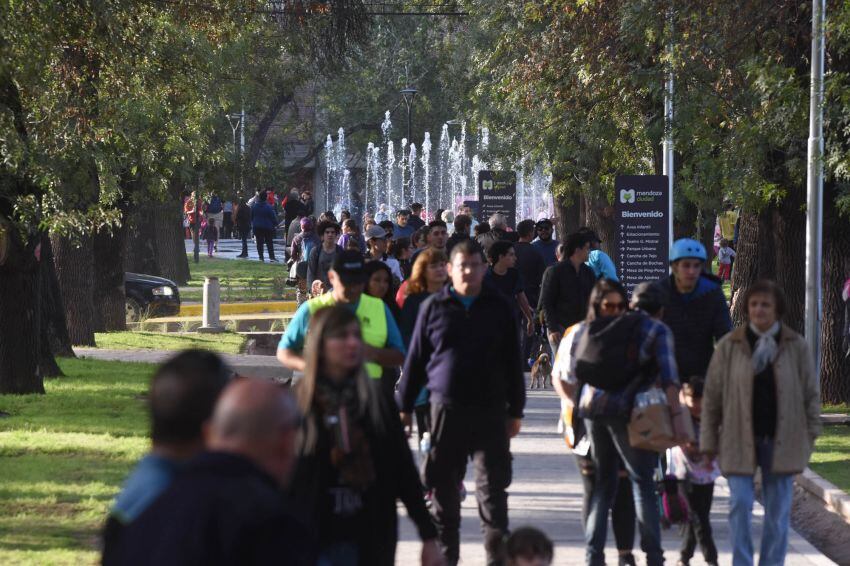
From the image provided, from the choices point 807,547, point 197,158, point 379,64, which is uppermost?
point 379,64

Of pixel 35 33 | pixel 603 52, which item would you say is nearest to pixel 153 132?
pixel 603 52

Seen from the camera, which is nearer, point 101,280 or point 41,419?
point 41,419

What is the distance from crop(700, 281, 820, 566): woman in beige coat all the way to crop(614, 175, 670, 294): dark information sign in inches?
422

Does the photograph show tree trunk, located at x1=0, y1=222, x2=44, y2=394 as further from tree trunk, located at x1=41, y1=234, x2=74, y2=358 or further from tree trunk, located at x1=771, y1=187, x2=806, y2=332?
tree trunk, located at x1=771, y1=187, x2=806, y2=332

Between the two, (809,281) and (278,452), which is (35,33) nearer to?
(809,281)

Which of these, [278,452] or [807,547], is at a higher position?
[278,452]

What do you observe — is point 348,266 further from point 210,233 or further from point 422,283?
point 210,233

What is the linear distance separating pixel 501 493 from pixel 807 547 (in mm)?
2537

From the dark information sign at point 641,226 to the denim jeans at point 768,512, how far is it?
35.3ft

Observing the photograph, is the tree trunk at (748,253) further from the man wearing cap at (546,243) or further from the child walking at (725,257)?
the child walking at (725,257)

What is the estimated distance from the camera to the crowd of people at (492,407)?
5418 millimetres

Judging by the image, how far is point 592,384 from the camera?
25.4 ft

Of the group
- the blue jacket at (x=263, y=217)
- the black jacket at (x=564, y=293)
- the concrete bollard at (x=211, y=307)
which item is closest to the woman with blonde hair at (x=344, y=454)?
the black jacket at (x=564, y=293)

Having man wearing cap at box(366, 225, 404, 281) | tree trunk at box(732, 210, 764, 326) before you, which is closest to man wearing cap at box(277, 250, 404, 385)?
man wearing cap at box(366, 225, 404, 281)
